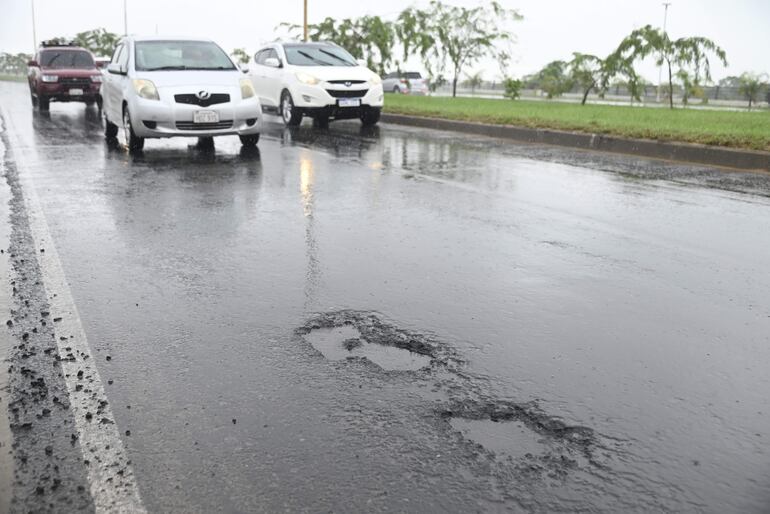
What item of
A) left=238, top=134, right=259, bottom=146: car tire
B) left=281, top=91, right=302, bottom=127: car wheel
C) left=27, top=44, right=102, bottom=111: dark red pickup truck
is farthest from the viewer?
left=27, top=44, right=102, bottom=111: dark red pickup truck

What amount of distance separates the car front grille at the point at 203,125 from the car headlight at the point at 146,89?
49cm

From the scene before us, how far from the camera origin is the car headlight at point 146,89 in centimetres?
1142

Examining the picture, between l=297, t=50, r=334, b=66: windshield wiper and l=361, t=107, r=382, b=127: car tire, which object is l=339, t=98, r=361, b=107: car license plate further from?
l=297, t=50, r=334, b=66: windshield wiper

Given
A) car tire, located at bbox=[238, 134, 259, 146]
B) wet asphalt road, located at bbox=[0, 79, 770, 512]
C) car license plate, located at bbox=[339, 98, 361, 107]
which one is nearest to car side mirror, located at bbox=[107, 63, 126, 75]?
car tire, located at bbox=[238, 134, 259, 146]

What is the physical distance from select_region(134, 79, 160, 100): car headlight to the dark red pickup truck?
11.1 meters

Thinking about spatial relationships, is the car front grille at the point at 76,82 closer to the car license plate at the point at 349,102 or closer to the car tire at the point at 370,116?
the car tire at the point at 370,116

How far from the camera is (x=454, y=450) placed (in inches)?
112

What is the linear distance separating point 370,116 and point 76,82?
9713 millimetres

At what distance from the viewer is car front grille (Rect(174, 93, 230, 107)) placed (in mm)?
11367

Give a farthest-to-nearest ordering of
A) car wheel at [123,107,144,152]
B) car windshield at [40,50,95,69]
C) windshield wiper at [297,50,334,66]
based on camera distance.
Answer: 1. car windshield at [40,50,95,69]
2. windshield wiper at [297,50,334,66]
3. car wheel at [123,107,144,152]

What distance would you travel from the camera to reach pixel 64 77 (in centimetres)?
2278

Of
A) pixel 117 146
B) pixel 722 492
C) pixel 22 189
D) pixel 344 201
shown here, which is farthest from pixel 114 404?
pixel 117 146

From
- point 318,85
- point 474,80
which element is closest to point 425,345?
point 318,85

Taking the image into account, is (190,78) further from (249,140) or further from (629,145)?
(629,145)
